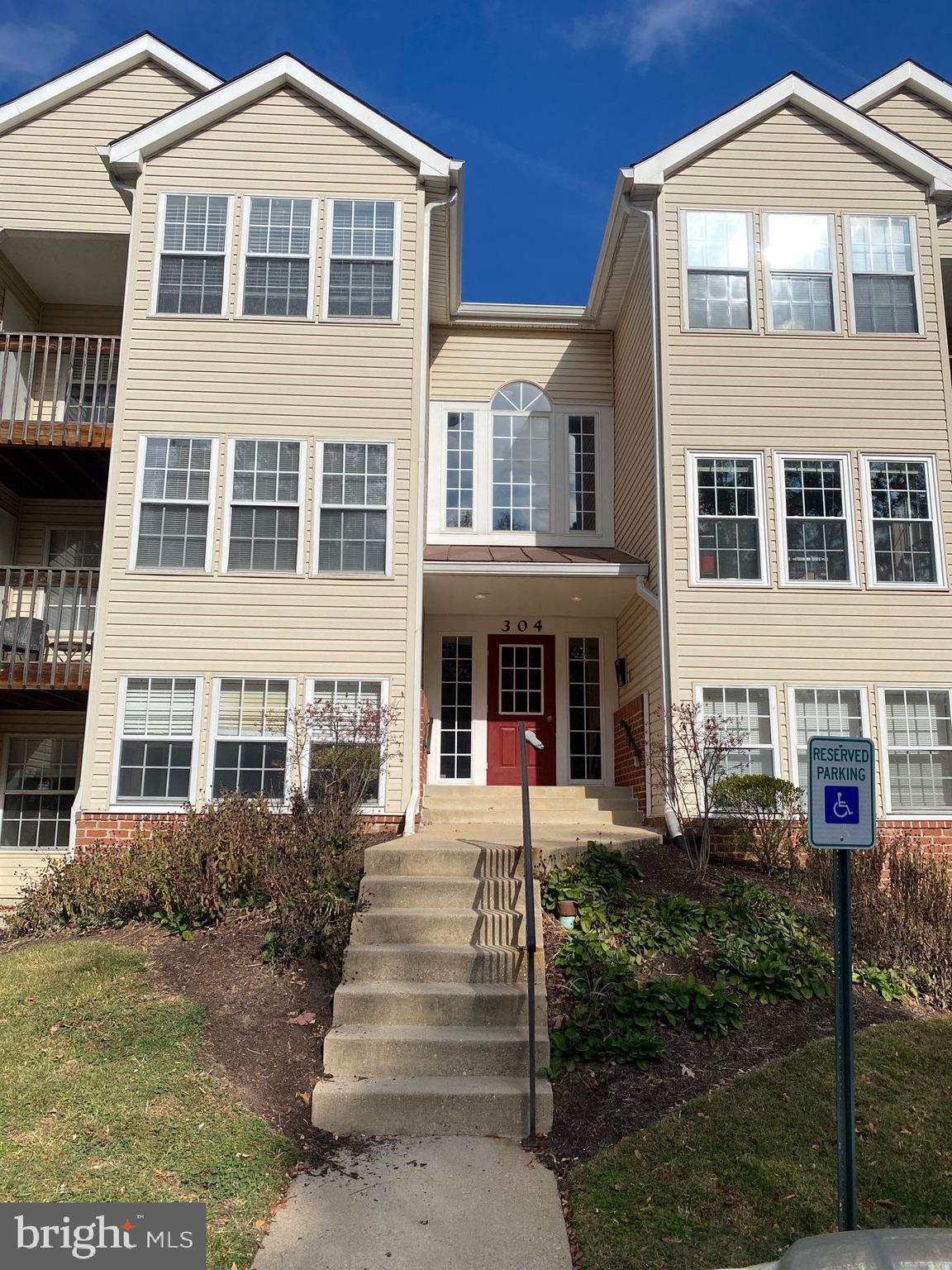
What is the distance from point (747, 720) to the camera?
1088 centimetres

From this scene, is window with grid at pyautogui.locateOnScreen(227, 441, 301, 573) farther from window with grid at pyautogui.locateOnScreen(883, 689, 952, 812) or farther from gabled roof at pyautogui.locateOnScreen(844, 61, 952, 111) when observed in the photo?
gabled roof at pyautogui.locateOnScreen(844, 61, 952, 111)

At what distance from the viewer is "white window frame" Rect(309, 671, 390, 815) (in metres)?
10.5

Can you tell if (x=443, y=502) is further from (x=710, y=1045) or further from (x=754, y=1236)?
(x=754, y=1236)

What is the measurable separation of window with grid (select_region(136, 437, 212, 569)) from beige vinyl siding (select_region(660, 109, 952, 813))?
213 inches

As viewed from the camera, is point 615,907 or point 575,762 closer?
point 615,907

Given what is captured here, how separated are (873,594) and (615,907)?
542 cm

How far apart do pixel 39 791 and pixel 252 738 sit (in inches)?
163

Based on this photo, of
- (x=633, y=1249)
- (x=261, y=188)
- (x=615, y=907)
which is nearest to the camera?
(x=633, y=1249)

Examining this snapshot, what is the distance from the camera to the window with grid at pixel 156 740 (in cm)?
1059

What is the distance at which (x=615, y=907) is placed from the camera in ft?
25.9

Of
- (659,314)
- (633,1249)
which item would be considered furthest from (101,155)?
(633,1249)

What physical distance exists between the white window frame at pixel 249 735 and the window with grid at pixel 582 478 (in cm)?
516

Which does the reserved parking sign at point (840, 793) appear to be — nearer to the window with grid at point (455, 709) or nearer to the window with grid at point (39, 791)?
the window with grid at point (455, 709)

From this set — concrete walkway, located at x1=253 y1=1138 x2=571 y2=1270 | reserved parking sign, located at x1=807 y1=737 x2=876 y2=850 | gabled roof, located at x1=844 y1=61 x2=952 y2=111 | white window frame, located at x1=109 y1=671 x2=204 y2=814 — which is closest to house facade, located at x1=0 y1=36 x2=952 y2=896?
white window frame, located at x1=109 y1=671 x2=204 y2=814
